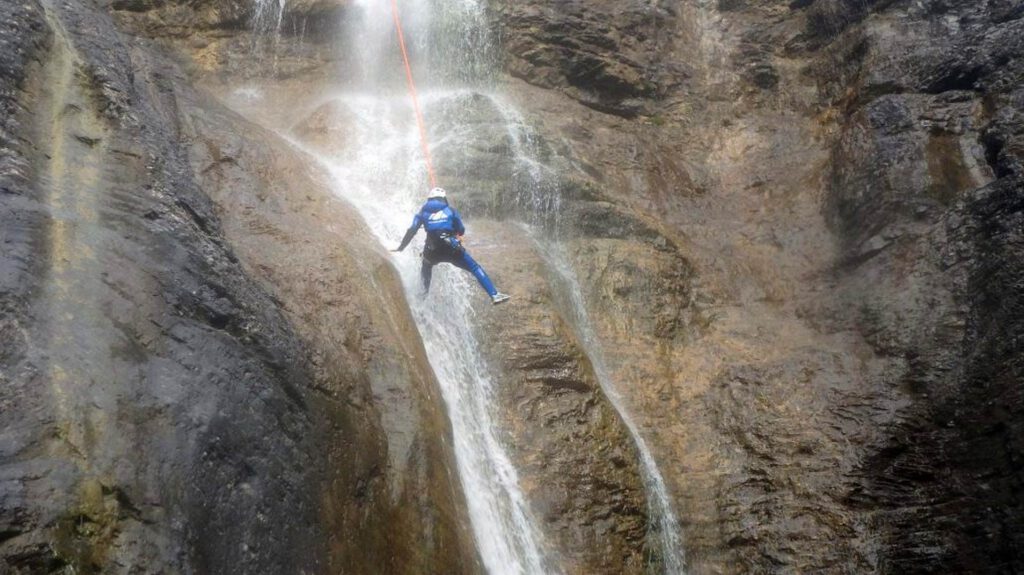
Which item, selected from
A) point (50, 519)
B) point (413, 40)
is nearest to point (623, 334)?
point (50, 519)

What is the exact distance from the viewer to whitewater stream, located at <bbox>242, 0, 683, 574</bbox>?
329 inches

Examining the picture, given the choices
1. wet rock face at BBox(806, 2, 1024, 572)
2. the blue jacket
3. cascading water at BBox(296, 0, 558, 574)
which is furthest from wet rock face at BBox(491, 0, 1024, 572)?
the blue jacket

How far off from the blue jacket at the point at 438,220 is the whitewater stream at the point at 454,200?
1.07 m

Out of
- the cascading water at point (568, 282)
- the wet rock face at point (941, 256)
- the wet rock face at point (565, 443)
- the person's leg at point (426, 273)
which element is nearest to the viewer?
the wet rock face at point (565, 443)

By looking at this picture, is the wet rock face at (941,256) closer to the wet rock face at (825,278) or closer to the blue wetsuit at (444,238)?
the wet rock face at (825,278)

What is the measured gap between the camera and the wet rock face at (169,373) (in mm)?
4199

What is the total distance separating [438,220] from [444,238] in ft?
0.86

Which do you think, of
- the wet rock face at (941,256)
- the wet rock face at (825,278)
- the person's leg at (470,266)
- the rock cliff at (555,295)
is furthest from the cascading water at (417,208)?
the wet rock face at (941,256)

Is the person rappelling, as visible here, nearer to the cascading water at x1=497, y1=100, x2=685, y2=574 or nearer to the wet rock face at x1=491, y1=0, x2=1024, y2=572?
the cascading water at x1=497, y1=100, x2=685, y2=574

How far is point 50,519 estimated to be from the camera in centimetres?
384

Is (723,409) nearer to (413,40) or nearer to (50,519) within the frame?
(50,519)

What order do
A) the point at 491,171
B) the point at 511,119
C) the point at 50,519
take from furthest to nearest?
the point at 511,119 < the point at 491,171 < the point at 50,519

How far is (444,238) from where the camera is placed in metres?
9.54

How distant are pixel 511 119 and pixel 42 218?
403 inches
